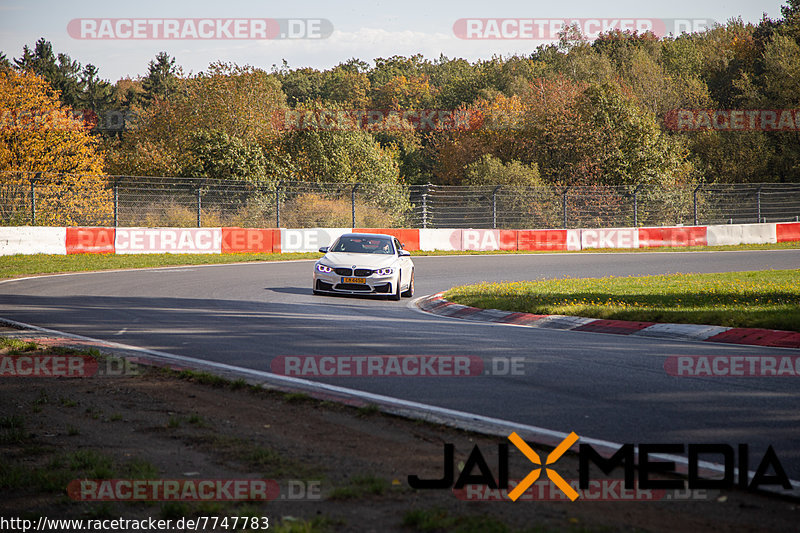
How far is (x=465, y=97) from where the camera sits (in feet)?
266

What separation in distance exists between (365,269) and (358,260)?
495 mm

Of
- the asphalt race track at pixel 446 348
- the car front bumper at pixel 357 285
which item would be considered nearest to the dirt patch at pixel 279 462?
the asphalt race track at pixel 446 348

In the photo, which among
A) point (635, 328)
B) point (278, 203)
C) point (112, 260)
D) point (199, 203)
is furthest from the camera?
point (278, 203)

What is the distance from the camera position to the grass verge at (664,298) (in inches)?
468

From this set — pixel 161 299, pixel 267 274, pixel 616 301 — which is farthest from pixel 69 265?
pixel 616 301

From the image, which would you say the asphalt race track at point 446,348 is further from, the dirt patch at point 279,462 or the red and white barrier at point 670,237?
the red and white barrier at point 670,237

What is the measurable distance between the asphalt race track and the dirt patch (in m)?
0.99

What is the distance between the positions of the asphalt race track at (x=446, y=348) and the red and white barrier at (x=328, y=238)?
7364 millimetres

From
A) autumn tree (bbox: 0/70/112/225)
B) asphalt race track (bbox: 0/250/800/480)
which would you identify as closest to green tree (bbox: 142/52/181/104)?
autumn tree (bbox: 0/70/112/225)

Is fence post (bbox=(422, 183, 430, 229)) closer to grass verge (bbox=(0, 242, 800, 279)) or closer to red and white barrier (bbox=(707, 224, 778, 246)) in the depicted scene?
grass verge (bbox=(0, 242, 800, 279))

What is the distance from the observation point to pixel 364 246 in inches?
703

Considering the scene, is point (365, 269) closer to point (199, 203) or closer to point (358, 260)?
point (358, 260)

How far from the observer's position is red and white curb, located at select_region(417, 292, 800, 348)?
10344mm

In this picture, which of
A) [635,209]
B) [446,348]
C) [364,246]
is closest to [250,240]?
[364,246]
